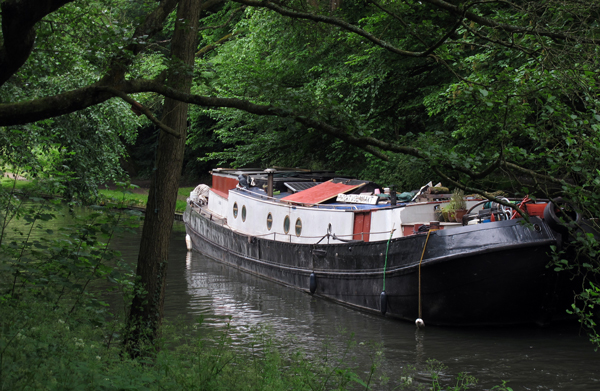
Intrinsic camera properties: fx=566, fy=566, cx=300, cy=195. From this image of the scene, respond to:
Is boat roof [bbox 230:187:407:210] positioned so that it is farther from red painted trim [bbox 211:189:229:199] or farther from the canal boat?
red painted trim [bbox 211:189:229:199]

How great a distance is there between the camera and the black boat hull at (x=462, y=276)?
33.7ft

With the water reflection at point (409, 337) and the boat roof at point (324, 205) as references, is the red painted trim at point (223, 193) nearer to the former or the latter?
the boat roof at point (324, 205)

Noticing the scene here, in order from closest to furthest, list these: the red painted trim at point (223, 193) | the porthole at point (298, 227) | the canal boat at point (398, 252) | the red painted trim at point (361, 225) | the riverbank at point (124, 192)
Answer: the riverbank at point (124, 192) < the canal boat at point (398, 252) < the red painted trim at point (361, 225) < the porthole at point (298, 227) < the red painted trim at point (223, 193)

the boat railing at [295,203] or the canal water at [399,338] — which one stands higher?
the boat railing at [295,203]

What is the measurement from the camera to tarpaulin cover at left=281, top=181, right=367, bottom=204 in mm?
14944

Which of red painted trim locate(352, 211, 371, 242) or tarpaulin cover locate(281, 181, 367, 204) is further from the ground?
tarpaulin cover locate(281, 181, 367, 204)

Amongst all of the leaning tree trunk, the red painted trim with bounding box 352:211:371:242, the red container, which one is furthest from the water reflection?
the red container

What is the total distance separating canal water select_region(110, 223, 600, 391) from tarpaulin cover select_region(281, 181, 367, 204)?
8.01 ft

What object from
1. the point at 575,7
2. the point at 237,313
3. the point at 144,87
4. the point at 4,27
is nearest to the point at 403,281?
the point at 237,313

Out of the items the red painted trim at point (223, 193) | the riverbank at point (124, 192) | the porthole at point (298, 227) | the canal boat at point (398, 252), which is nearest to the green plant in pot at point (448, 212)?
the canal boat at point (398, 252)

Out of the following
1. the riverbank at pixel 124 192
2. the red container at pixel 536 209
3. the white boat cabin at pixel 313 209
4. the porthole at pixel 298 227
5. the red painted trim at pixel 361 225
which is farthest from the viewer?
the porthole at pixel 298 227

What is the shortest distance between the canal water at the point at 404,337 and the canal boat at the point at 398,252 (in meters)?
0.41

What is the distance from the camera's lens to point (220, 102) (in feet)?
16.2

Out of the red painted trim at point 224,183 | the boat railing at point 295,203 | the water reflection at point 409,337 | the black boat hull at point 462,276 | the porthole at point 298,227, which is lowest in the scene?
the water reflection at point 409,337
